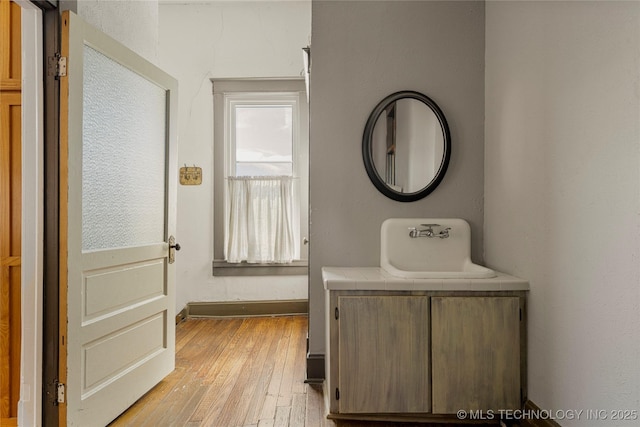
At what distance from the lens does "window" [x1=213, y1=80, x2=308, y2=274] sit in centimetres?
416

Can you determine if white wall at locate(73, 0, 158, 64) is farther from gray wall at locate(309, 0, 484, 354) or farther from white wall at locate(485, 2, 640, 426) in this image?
white wall at locate(485, 2, 640, 426)

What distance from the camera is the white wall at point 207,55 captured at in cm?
417

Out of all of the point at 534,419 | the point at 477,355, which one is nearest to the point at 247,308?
the point at 477,355

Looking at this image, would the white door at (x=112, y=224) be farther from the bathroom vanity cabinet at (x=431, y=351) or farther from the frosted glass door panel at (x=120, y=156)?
the bathroom vanity cabinet at (x=431, y=351)

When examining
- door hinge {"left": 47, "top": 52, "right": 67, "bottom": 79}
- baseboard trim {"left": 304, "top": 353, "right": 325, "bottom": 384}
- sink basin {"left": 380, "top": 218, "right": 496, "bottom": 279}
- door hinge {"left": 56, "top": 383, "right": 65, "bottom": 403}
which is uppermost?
door hinge {"left": 47, "top": 52, "right": 67, "bottom": 79}

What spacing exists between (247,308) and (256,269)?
15.6 inches

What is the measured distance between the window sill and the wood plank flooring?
2.03 ft

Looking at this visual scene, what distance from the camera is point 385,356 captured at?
2.04 m

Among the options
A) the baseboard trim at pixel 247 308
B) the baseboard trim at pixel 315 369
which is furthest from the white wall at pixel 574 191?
the baseboard trim at pixel 247 308

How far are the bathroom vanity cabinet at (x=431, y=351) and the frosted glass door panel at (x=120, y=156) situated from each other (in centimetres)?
115

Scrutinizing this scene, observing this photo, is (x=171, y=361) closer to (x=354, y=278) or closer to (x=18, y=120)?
(x=354, y=278)

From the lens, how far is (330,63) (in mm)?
2602

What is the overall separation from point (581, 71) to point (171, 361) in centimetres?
267

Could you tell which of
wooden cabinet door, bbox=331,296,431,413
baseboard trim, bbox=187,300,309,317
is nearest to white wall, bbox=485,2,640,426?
wooden cabinet door, bbox=331,296,431,413
